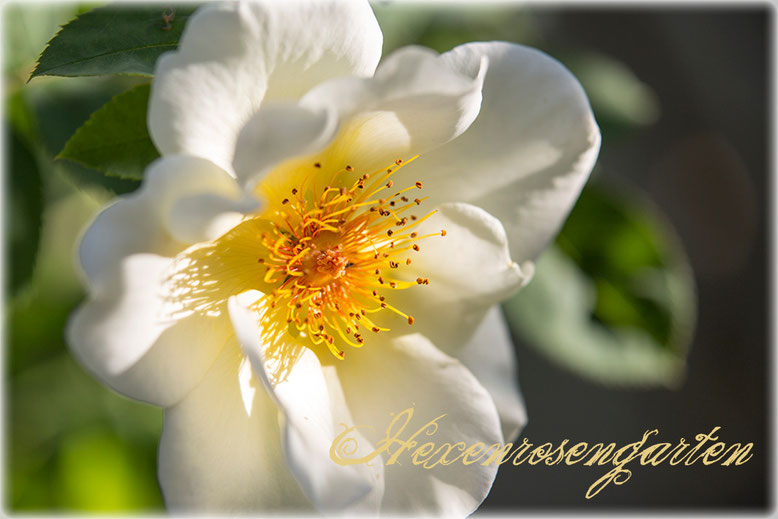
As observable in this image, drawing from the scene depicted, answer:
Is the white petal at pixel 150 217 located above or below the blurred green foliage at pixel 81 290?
above

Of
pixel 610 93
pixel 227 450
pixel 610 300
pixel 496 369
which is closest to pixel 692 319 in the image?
pixel 610 300

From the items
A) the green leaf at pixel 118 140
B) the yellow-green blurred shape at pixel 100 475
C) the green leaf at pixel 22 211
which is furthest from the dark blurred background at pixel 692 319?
the green leaf at pixel 118 140

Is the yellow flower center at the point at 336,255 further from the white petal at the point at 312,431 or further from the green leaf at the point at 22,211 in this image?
the green leaf at the point at 22,211

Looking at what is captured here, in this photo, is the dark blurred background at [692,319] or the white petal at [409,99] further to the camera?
the dark blurred background at [692,319]

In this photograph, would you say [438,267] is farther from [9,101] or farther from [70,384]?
[70,384]

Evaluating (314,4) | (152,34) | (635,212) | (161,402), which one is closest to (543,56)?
(314,4)

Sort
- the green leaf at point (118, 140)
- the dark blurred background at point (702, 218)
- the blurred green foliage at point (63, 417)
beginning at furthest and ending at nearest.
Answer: the dark blurred background at point (702, 218) → the blurred green foliage at point (63, 417) → the green leaf at point (118, 140)

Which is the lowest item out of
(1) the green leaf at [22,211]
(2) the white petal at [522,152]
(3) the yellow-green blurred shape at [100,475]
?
(3) the yellow-green blurred shape at [100,475]
